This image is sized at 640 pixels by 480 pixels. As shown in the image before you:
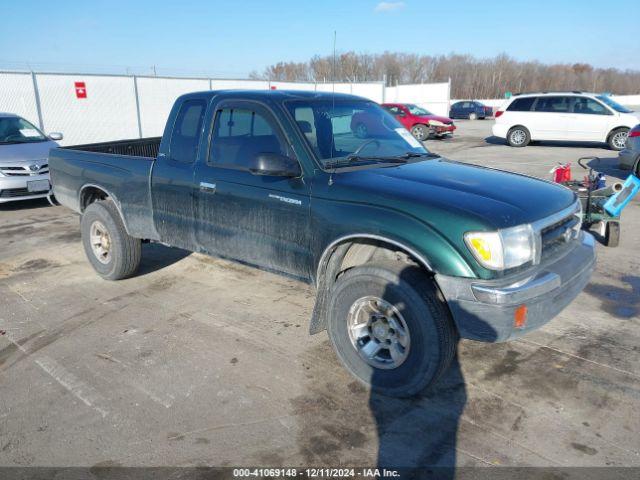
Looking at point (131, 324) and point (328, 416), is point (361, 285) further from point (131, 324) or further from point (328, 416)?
point (131, 324)

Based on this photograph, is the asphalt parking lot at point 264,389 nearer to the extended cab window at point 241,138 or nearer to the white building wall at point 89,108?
the extended cab window at point 241,138

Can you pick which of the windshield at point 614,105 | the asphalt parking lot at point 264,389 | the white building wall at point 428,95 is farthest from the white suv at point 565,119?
the white building wall at point 428,95

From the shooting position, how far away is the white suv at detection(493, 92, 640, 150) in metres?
16.3

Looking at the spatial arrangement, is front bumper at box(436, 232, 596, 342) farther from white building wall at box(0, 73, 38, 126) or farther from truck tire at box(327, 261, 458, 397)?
white building wall at box(0, 73, 38, 126)

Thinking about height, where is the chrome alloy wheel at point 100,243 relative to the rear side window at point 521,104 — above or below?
below

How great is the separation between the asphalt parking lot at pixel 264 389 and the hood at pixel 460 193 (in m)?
1.19

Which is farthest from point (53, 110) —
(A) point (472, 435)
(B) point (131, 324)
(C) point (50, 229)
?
(A) point (472, 435)

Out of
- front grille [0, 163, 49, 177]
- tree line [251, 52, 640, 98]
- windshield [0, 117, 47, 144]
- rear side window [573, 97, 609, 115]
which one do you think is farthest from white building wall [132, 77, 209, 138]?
tree line [251, 52, 640, 98]

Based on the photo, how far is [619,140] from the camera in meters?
16.3

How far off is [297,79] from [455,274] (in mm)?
26527

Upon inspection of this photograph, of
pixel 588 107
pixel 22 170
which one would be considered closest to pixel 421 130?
pixel 588 107

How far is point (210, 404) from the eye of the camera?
130 inches

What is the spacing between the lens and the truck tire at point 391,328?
10.2ft

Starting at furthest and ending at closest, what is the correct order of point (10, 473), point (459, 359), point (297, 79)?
1. point (297, 79)
2. point (459, 359)
3. point (10, 473)
